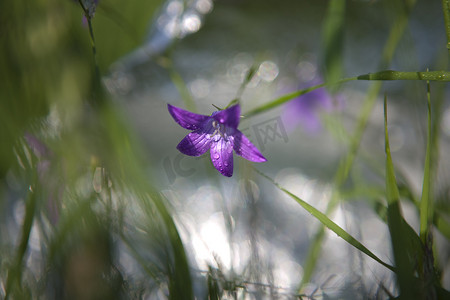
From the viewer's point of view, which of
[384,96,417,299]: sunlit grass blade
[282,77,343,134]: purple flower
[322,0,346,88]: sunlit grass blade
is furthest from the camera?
[282,77,343,134]: purple flower

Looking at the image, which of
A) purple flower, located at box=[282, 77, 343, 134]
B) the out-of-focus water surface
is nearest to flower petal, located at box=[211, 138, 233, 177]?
the out-of-focus water surface

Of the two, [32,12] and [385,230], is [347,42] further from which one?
[32,12]

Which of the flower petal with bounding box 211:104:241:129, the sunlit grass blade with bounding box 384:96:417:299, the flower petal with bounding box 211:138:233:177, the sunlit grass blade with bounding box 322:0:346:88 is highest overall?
the sunlit grass blade with bounding box 322:0:346:88

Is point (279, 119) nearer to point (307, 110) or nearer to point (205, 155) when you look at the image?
point (307, 110)

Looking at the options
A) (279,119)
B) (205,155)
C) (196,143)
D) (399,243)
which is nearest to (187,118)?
(196,143)

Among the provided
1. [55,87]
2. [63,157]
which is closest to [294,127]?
[55,87]

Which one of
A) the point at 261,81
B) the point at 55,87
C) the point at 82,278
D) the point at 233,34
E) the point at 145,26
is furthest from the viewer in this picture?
the point at 233,34

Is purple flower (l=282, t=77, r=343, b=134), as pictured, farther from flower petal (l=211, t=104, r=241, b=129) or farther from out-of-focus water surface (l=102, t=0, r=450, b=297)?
flower petal (l=211, t=104, r=241, b=129)
